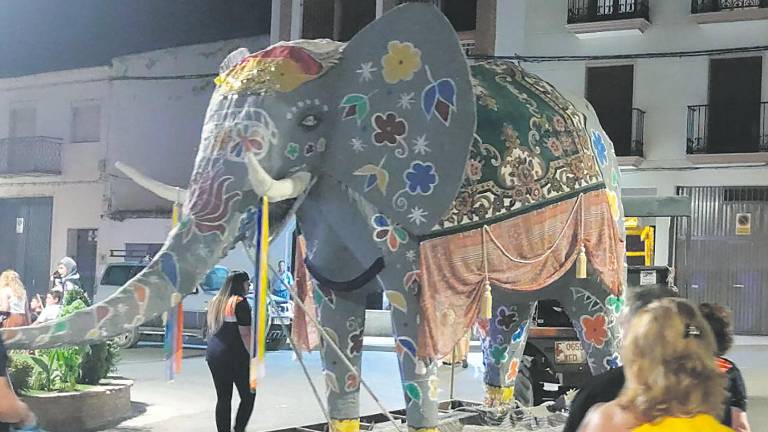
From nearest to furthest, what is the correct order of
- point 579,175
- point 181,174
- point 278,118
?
point 278,118 → point 579,175 → point 181,174

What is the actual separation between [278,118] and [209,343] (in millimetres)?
2599

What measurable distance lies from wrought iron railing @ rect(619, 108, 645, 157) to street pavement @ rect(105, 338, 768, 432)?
4.69m

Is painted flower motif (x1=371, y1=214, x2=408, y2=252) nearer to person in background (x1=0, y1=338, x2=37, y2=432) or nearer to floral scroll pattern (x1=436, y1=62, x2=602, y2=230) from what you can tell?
floral scroll pattern (x1=436, y1=62, x2=602, y2=230)

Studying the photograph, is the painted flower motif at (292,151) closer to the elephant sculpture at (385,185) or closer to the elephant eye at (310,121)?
the elephant sculpture at (385,185)

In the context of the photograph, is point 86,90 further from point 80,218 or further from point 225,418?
point 225,418

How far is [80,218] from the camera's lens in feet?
66.1

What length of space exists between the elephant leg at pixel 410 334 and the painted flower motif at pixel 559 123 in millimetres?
1317

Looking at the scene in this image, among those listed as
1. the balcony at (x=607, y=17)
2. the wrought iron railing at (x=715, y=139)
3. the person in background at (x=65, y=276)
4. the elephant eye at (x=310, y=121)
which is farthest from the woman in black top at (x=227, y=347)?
the balcony at (x=607, y=17)

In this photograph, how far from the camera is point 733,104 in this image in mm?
17344

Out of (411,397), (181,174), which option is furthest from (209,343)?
(181,174)

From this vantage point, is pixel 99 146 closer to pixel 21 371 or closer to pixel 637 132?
pixel 637 132

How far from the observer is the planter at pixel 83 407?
715 centimetres

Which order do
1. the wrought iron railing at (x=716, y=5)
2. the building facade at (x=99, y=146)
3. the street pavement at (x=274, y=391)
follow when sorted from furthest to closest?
1. the building facade at (x=99, y=146)
2. the wrought iron railing at (x=716, y=5)
3. the street pavement at (x=274, y=391)

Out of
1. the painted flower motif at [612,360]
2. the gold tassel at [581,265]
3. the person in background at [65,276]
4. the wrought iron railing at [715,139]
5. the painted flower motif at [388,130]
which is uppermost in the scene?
the wrought iron railing at [715,139]
